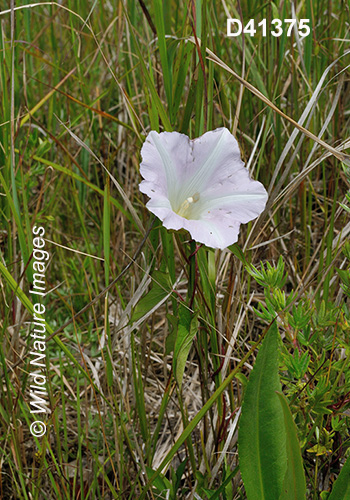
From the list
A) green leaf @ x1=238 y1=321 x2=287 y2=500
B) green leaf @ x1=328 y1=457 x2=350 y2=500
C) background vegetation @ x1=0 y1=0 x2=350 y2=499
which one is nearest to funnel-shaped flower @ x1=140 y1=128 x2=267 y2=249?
background vegetation @ x1=0 y1=0 x2=350 y2=499

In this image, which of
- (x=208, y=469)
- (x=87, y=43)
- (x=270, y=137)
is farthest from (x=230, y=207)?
(x=87, y=43)

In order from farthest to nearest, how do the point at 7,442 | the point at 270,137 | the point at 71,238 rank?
the point at 71,238 < the point at 270,137 < the point at 7,442

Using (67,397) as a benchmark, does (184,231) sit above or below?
above

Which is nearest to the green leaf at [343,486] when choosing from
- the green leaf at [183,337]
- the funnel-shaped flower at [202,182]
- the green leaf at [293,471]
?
the green leaf at [293,471]

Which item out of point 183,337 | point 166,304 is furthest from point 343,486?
point 166,304

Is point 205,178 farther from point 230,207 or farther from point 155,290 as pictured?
point 155,290

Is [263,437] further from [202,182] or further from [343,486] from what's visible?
[202,182]

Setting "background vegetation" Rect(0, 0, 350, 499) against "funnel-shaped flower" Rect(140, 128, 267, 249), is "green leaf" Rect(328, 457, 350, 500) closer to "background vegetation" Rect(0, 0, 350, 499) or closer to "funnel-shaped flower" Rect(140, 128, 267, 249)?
"background vegetation" Rect(0, 0, 350, 499)
